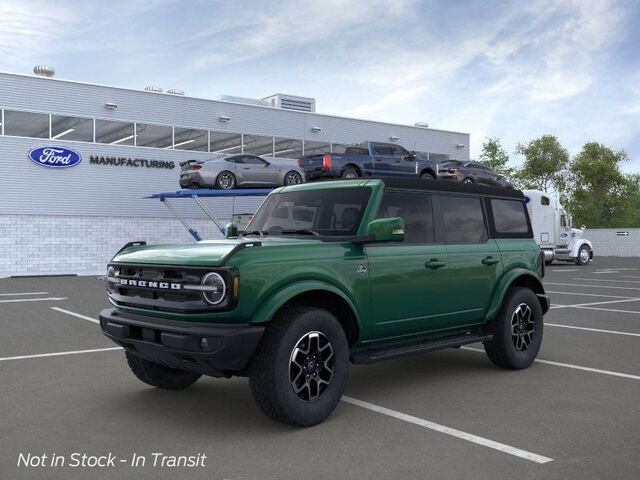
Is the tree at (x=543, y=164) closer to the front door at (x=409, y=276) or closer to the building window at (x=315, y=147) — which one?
the building window at (x=315, y=147)

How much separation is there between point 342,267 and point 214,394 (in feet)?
5.96

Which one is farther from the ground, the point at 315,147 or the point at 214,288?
the point at 315,147

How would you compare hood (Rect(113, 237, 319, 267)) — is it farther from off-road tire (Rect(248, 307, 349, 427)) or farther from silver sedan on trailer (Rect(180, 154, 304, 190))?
silver sedan on trailer (Rect(180, 154, 304, 190))

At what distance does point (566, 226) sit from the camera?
31.1 m

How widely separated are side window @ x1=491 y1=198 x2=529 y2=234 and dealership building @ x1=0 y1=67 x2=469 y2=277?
23189 mm

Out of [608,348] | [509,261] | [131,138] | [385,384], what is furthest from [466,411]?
[131,138]

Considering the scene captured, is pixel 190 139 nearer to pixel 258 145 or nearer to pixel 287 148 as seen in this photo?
pixel 258 145

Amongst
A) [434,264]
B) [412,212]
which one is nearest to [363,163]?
[412,212]

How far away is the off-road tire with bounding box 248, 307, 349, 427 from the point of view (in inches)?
185

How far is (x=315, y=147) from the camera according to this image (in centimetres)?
3412

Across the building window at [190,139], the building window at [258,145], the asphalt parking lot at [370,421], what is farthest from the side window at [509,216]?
the building window at [258,145]

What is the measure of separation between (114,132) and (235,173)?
821 centimetres

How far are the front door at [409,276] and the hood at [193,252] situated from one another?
0.70 m

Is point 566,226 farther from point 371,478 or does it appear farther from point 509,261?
point 371,478
